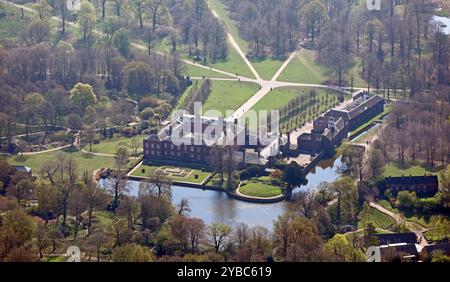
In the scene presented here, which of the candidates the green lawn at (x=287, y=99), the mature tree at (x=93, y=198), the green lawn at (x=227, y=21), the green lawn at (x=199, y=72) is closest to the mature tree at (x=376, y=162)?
the green lawn at (x=287, y=99)

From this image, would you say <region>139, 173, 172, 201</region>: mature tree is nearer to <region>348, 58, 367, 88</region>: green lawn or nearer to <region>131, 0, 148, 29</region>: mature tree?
<region>348, 58, 367, 88</region>: green lawn

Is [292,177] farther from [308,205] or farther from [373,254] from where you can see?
[373,254]

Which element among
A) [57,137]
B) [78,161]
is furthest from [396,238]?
[57,137]

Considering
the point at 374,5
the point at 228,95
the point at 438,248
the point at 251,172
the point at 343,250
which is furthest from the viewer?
the point at 374,5

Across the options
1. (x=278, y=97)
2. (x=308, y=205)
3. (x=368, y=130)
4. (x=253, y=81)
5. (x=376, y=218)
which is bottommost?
(x=376, y=218)

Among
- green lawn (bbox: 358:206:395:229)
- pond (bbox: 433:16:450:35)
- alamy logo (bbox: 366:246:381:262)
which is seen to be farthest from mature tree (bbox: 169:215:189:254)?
pond (bbox: 433:16:450:35)
